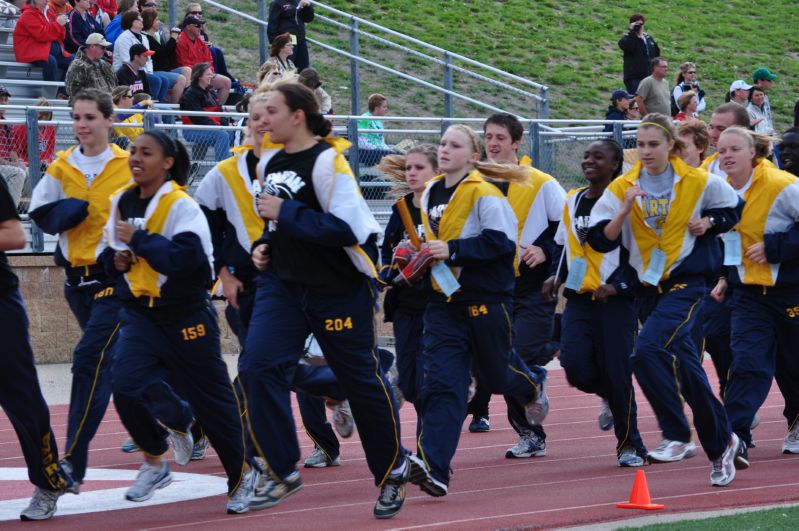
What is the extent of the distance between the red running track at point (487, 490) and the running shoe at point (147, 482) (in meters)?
0.07

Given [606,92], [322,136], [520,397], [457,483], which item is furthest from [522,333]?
[606,92]

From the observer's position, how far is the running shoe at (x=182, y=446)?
804cm

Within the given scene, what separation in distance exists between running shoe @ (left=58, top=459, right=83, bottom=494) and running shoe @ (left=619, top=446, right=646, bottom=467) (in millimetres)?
3212

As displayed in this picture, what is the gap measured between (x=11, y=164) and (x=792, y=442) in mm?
7459

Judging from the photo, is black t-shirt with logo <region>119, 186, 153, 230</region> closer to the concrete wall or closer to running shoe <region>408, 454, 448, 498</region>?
running shoe <region>408, 454, 448, 498</region>

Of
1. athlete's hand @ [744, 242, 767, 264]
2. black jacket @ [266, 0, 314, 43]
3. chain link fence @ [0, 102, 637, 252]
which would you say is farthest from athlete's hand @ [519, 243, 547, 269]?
black jacket @ [266, 0, 314, 43]

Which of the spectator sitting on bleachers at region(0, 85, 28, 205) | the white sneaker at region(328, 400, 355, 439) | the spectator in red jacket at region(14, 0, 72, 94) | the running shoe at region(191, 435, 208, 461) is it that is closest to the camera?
the white sneaker at region(328, 400, 355, 439)

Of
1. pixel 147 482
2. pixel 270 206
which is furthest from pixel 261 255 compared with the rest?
pixel 147 482

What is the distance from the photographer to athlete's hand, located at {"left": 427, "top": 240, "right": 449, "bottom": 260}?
7206 mm

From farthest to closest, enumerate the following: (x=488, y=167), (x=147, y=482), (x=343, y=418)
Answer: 1. (x=343, y=418)
2. (x=488, y=167)
3. (x=147, y=482)

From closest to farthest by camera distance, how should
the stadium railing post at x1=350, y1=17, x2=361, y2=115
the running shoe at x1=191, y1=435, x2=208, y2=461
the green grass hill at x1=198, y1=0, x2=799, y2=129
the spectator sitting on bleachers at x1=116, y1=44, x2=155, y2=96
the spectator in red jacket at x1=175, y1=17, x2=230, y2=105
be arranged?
the running shoe at x1=191, y1=435, x2=208, y2=461, the spectator sitting on bleachers at x1=116, y1=44, x2=155, y2=96, the spectator in red jacket at x1=175, y1=17, x2=230, y2=105, the stadium railing post at x1=350, y1=17, x2=361, y2=115, the green grass hill at x1=198, y1=0, x2=799, y2=129

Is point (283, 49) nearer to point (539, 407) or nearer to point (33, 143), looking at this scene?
point (33, 143)

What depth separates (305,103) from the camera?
21.2 ft

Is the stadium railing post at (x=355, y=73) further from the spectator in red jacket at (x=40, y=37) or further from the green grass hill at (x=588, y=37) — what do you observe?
the green grass hill at (x=588, y=37)
